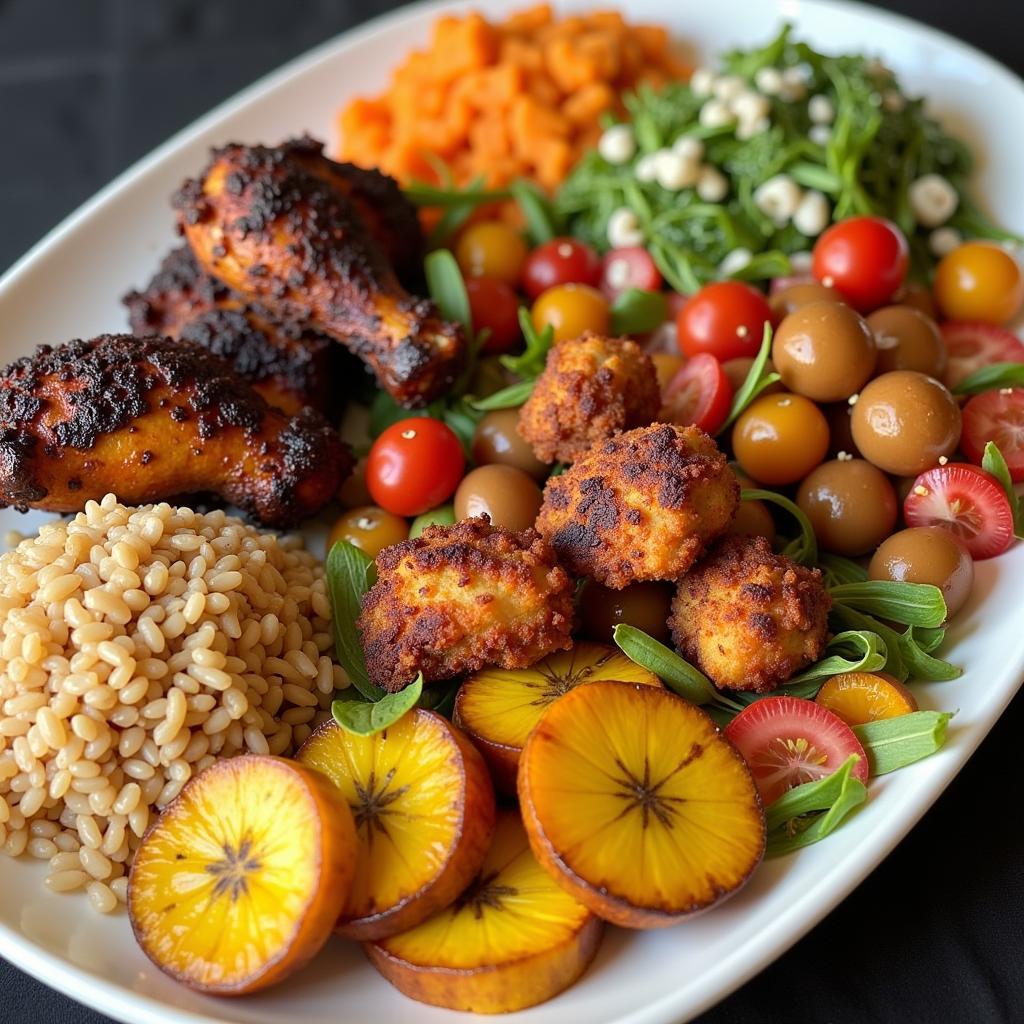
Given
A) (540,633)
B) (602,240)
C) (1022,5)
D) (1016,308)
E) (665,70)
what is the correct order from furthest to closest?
(1022,5) < (665,70) < (602,240) < (1016,308) < (540,633)

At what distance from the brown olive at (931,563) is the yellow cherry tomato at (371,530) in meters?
1.22

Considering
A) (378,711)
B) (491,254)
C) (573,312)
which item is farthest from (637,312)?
(378,711)

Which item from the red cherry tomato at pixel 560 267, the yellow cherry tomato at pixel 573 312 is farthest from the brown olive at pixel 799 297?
the red cherry tomato at pixel 560 267

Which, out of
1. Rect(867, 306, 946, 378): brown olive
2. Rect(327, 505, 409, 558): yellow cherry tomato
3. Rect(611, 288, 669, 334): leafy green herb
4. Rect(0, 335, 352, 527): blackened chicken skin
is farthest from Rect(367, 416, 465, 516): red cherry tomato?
Rect(867, 306, 946, 378): brown olive

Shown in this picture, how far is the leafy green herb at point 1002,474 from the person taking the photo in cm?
249

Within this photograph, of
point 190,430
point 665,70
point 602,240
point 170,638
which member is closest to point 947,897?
point 170,638

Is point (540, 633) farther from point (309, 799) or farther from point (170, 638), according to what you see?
point (170, 638)

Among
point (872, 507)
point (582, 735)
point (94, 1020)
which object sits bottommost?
point (94, 1020)

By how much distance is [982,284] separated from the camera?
3.09 meters

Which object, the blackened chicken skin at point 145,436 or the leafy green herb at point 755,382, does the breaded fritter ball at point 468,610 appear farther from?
the leafy green herb at point 755,382

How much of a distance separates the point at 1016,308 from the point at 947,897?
1792 millimetres

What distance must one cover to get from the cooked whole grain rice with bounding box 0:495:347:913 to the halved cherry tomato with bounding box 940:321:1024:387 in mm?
1934

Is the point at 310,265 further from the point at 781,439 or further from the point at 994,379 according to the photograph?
the point at 994,379

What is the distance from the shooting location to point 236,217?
288cm
